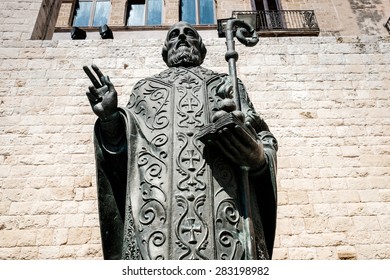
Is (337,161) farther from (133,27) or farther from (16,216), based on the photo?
(133,27)

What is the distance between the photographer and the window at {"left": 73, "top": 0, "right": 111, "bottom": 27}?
12922mm

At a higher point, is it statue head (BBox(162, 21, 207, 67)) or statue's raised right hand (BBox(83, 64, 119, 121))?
statue head (BBox(162, 21, 207, 67))

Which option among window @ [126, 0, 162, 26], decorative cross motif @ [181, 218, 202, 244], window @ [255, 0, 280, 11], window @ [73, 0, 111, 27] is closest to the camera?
decorative cross motif @ [181, 218, 202, 244]

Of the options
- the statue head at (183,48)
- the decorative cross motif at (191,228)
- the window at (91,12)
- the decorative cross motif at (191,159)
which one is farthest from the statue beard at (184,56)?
the window at (91,12)

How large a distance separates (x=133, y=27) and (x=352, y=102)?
800 centimetres

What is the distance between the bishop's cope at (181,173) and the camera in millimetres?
1806

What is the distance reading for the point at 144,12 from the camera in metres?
13.0

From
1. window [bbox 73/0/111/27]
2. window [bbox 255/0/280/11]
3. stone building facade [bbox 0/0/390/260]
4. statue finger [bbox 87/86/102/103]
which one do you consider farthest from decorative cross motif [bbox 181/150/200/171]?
window [bbox 255/0/280/11]

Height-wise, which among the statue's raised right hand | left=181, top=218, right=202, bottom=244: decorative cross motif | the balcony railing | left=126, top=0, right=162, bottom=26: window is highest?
left=126, top=0, right=162, bottom=26: window

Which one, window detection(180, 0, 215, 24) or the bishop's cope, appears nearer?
the bishop's cope

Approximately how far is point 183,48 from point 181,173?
1.20 m

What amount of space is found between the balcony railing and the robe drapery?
10.4m

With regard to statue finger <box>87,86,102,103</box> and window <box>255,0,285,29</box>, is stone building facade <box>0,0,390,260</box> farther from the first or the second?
window <box>255,0,285,29</box>

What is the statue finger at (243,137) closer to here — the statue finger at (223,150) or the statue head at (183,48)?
the statue finger at (223,150)
